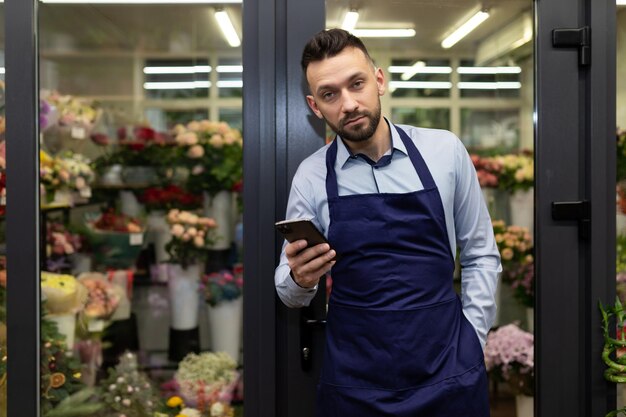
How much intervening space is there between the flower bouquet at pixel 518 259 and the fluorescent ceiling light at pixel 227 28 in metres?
1.08

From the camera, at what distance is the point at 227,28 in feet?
7.43

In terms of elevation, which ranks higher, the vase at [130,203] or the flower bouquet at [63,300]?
the vase at [130,203]

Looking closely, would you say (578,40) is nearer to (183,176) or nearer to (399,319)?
(399,319)

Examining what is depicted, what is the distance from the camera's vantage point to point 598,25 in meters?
2.20

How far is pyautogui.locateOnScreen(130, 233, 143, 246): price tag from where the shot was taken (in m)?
2.36

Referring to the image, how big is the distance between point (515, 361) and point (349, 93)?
1142mm

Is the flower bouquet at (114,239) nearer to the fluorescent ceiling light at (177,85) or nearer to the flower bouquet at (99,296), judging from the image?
the flower bouquet at (99,296)

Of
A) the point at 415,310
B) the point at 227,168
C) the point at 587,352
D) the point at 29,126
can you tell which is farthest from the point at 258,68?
the point at 587,352

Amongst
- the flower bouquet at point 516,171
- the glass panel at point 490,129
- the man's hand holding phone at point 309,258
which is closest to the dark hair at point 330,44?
the man's hand holding phone at point 309,258

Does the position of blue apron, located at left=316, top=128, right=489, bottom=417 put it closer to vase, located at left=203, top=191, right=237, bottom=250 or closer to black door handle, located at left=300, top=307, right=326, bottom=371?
black door handle, located at left=300, top=307, right=326, bottom=371

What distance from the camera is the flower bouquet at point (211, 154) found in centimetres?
229

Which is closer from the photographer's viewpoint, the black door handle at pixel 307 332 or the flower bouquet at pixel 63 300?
the black door handle at pixel 307 332

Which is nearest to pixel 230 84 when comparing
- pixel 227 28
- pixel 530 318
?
pixel 227 28

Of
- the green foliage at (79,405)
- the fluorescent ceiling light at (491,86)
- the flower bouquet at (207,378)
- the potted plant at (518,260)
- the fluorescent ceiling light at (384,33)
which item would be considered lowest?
the green foliage at (79,405)
